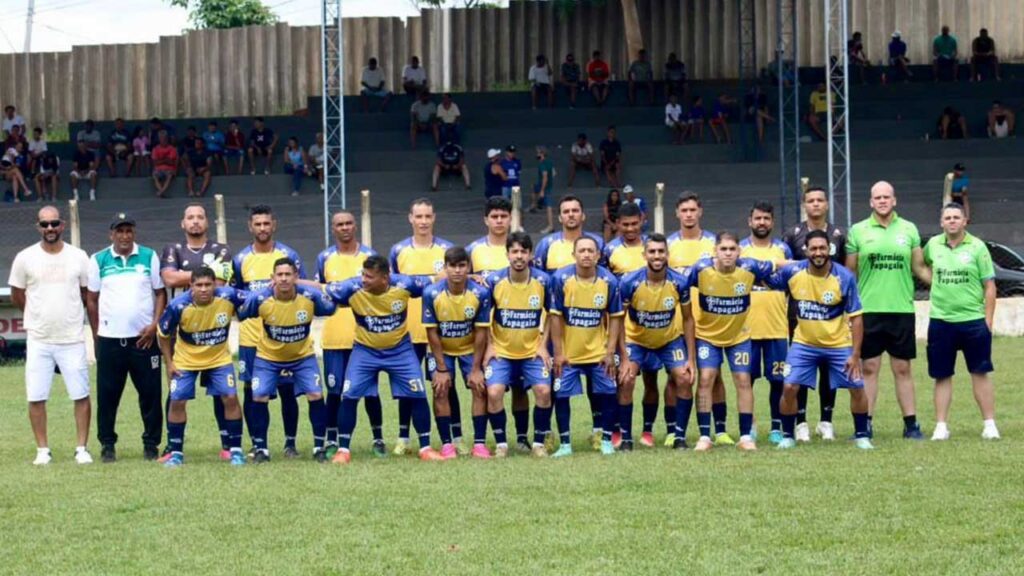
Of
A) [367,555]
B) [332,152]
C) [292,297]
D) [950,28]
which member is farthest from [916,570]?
[950,28]

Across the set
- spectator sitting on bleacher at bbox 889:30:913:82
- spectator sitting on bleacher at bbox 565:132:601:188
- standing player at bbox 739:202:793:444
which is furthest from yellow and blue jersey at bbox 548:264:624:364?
spectator sitting on bleacher at bbox 889:30:913:82

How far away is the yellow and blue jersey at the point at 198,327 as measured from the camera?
44.8 feet

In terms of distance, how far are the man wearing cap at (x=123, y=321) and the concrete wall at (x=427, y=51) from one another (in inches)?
1126

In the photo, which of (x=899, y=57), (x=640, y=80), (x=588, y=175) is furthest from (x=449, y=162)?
(x=899, y=57)

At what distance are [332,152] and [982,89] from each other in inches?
574

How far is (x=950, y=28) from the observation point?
4200 cm

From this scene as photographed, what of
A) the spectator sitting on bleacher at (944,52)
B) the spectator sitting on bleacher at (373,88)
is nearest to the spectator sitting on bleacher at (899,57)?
the spectator sitting on bleacher at (944,52)

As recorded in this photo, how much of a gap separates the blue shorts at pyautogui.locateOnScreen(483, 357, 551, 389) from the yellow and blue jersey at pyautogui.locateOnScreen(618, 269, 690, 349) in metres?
0.88

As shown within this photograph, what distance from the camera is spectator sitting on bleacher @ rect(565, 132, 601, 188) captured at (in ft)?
112

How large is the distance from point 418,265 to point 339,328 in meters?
0.84

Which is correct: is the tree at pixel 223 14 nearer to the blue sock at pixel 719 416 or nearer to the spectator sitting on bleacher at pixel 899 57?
the spectator sitting on bleacher at pixel 899 57

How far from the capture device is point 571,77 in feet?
127

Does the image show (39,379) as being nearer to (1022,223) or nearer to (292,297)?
(292,297)

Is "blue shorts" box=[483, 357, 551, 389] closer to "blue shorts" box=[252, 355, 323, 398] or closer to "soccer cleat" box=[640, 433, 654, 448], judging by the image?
"soccer cleat" box=[640, 433, 654, 448]
